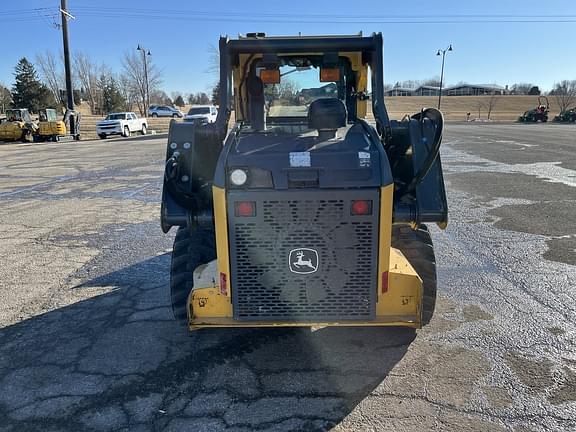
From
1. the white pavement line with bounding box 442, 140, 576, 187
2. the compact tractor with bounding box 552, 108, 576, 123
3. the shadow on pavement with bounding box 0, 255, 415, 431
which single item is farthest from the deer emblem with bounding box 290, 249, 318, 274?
the compact tractor with bounding box 552, 108, 576, 123

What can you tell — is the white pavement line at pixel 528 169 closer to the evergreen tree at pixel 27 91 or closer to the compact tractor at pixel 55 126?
the compact tractor at pixel 55 126

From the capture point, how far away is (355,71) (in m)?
4.66

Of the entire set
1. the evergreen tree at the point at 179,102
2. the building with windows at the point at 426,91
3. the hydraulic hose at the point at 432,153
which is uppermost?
the building with windows at the point at 426,91

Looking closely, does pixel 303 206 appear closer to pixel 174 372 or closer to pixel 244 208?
pixel 244 208

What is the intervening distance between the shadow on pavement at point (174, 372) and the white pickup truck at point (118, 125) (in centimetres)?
3074

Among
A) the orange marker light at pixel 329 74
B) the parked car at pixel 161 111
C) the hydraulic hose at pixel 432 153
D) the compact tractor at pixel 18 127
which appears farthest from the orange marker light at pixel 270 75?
the parked car at pixel 161 111

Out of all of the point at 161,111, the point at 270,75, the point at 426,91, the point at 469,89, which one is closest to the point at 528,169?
the point at 270,75

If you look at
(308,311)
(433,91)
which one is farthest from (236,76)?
(433,91)

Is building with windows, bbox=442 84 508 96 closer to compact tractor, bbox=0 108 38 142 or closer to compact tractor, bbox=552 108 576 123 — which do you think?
compact tractor, bbox=552 108 576 123

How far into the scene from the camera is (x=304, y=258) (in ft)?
10.9

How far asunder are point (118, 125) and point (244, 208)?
32386 mm

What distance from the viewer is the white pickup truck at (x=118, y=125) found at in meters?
33.0

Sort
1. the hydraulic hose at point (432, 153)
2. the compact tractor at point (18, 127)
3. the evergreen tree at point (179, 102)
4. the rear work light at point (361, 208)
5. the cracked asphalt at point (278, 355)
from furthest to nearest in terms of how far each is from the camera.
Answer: the evergreen tree at point (179, 102) < the compact tractor at point (18, 127) < the hydraulic hose at point (432, 153) < the rear work light at point (361, 208) < the cracked asphalt at point (278, 355)

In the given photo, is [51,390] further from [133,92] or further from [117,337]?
[133,92]
